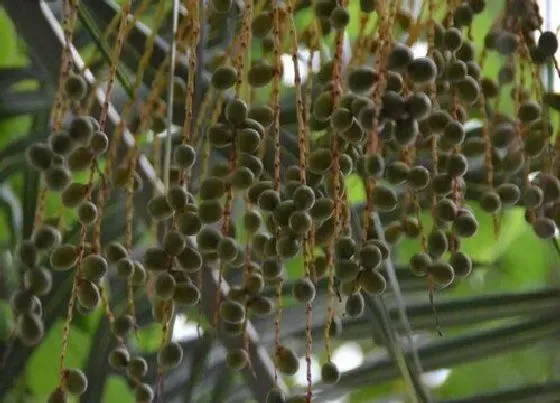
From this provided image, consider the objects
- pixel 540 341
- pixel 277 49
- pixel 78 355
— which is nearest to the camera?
pixel 277 49

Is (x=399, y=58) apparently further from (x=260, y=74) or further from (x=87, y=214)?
(x=87, y=214)

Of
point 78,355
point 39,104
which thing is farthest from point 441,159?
point 78,355

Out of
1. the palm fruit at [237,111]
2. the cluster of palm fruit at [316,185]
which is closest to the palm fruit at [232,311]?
the cluster of palm fruit at [316,185]

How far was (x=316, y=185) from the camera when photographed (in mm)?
593

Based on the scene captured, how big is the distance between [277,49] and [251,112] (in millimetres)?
70

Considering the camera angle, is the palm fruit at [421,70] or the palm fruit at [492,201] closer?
the palm fruit at [421,70]

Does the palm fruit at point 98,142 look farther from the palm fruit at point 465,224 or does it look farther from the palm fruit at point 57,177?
the palm fruit at point 465,224

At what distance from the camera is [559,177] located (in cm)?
67

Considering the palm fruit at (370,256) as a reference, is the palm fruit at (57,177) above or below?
above

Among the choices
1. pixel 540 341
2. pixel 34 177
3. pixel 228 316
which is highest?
pixel 34 177

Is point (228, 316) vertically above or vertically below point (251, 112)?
below

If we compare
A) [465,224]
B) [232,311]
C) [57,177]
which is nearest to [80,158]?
[57,177]

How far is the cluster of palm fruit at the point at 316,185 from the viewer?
0.54m

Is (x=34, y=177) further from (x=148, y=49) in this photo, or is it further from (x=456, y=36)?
(x=456, y=36)
